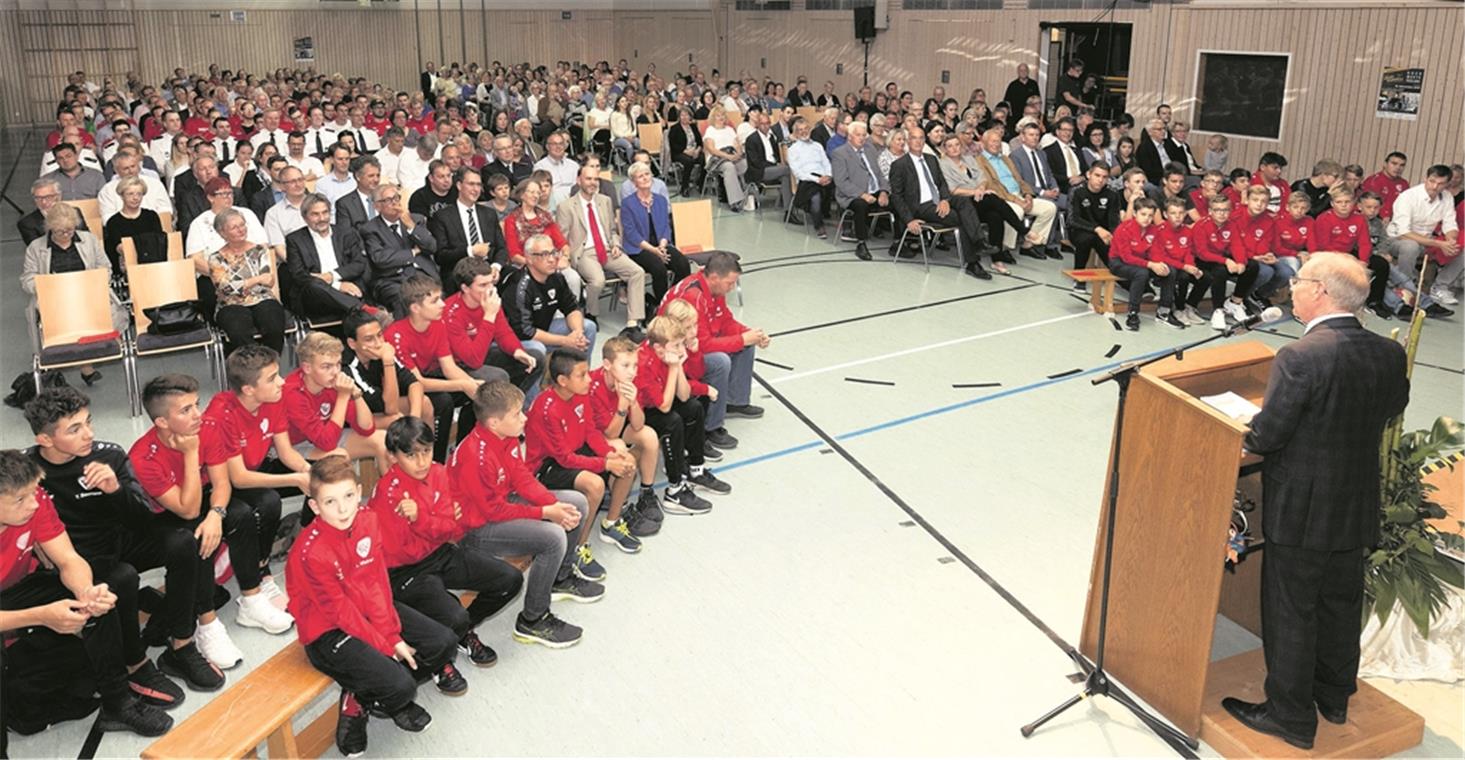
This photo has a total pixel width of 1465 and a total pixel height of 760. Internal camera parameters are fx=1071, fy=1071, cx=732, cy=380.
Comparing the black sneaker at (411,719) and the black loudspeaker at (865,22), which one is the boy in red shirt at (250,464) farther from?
the black loudspeaker at (865,22)

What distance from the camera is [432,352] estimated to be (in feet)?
17.9

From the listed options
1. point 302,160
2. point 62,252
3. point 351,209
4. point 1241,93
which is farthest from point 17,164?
point 1241,93

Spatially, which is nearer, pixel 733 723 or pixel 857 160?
pixel 733 723

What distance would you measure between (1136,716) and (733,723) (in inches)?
53.4

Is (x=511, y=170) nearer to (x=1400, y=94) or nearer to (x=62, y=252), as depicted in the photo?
(x=62, y=252)

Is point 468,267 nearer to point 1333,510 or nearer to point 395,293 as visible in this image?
point 395,293

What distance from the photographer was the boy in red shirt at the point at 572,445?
15.0 ft

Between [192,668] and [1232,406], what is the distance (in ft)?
12.0

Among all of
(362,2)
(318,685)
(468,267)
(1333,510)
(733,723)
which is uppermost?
(362,2)

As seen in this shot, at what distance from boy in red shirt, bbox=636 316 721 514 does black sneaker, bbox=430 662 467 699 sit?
1.63 metres

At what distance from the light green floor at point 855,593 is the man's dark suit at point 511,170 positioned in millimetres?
3341

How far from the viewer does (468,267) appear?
18.4 ft

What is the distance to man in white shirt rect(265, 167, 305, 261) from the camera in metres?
7.04

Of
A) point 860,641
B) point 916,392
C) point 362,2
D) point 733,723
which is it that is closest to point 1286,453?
point 860,641
